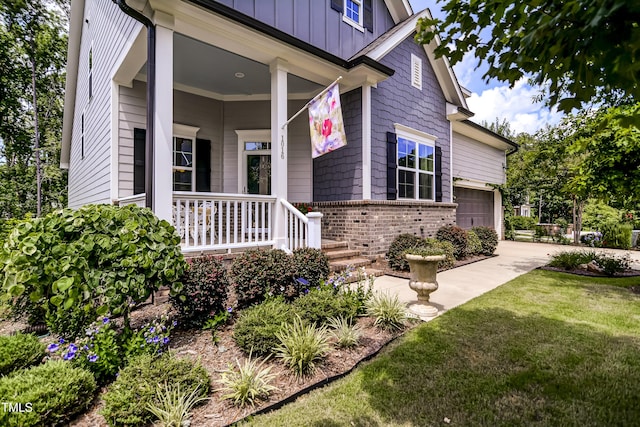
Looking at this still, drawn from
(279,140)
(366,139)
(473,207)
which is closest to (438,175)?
(366,139)

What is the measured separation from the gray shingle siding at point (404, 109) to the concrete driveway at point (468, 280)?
242 cm

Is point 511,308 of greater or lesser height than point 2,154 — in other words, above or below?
below

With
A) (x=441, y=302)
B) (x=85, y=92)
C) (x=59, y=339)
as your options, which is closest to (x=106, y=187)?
(x=59, y=339)

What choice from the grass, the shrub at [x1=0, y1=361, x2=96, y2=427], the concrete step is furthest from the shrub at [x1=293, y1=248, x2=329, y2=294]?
the shrub at [x1=0, y1=361, x2=96, y2=427]

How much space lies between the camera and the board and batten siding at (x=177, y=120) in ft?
21.6

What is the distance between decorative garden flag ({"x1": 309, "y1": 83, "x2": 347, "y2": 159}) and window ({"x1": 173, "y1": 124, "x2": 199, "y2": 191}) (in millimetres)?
3800

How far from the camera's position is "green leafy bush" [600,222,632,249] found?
12.9 m

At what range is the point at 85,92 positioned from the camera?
1004cm

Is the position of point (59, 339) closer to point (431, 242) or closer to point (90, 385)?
point (90, 385)

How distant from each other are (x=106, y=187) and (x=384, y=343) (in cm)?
672

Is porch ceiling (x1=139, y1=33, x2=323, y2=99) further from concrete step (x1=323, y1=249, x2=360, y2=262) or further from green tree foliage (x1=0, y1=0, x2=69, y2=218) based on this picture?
green tree foliage (x1=0, y1=0, x2=69, y2=218)

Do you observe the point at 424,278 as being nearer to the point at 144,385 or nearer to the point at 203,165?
the point at 144,385

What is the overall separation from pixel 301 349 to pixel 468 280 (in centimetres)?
504

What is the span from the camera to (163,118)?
475 centimetres
